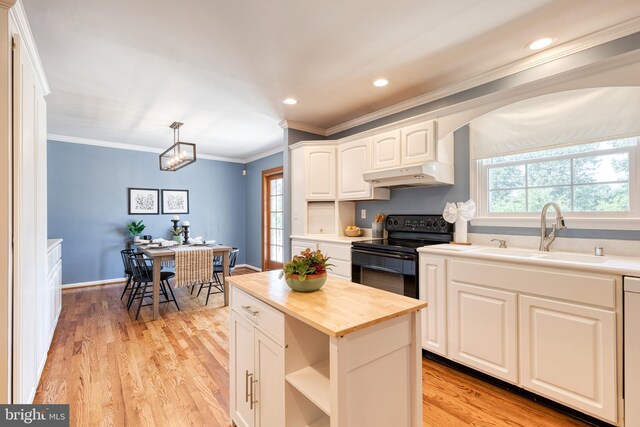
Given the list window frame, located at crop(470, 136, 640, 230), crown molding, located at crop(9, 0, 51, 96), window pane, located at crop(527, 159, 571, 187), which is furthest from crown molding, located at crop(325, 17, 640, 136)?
crown molding, located at crop(9, 0, 51, 96)

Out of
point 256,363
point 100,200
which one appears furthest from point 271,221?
point 256,363

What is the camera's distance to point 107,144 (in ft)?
16.6

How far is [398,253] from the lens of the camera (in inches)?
103

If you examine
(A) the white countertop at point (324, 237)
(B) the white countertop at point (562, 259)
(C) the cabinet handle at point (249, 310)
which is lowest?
(C) the cabinet handle at point (249, 310)

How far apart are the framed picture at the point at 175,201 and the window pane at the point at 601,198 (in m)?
5.78

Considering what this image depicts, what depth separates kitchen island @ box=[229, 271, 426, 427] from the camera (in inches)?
42.4

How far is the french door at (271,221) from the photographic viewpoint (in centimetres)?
589

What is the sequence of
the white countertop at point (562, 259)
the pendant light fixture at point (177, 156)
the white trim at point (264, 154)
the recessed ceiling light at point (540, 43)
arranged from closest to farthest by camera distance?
1. the white countertop at point (562, 259)
2. the recessed ceiling light at point (540, 43)
3. the pendant light fixture at point (177, 156)
4. the white trim at point (264, 154)

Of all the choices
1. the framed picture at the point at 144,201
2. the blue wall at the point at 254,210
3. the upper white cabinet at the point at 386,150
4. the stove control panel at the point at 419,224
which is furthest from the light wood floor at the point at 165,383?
the blue wall at the point at 254,210

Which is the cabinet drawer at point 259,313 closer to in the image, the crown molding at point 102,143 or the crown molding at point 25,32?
the crown molding at point 25,32

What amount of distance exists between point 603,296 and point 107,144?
6.35 meters

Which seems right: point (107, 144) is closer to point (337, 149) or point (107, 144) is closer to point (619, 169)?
point (337, 149)

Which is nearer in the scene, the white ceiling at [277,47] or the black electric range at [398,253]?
the white ceiling at [277,47]

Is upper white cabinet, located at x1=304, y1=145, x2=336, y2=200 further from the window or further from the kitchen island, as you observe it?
the kitchen island
